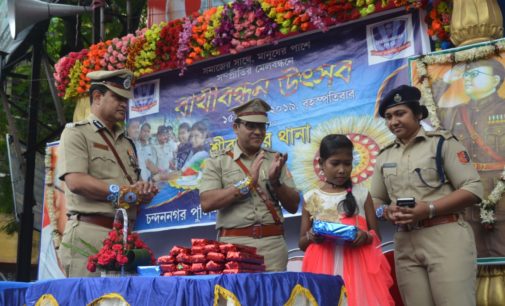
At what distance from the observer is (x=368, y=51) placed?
579 centimetres

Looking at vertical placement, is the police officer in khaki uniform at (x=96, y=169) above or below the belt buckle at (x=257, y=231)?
above

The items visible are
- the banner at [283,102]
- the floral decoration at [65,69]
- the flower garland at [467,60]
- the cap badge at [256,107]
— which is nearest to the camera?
the cap badge at [256,107]

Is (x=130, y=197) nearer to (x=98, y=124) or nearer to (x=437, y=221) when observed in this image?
(x=98, y=124)

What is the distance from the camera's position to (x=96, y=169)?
14.0ft

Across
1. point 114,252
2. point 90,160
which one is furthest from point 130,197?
point 114,252

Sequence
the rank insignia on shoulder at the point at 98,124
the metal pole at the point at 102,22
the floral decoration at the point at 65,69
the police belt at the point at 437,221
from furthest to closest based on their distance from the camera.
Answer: the metal pole at the point at 102,22 < the floral decoration at the point at 65,69 < the rank insignia on shoulder at the point at 98,124 < the police belt at the point at 437,221

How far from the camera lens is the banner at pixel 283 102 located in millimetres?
5668

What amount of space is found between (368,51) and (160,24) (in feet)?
8.53

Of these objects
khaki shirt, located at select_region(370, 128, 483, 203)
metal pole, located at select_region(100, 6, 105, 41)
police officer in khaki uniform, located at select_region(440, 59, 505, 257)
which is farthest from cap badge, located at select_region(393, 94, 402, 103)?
metal pole, located at select_region(100, 6, 105, 41)

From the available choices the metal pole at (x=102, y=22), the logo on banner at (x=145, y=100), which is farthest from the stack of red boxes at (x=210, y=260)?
the metal pole at (x=102, y=22)

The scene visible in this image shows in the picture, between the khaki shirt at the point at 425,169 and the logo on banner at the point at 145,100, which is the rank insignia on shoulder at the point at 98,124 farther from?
the logo on banner at the point at 145,100

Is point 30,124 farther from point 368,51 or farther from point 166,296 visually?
point 166,296

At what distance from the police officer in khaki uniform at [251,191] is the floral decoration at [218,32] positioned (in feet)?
6.05

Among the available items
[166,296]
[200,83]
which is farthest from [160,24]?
[166,296]
